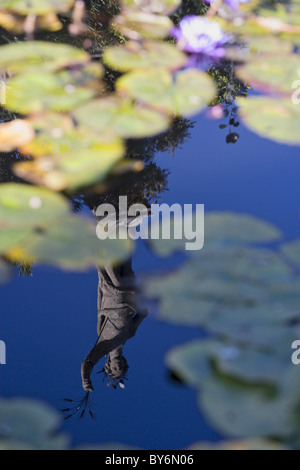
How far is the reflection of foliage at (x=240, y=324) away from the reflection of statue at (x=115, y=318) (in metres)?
0.06

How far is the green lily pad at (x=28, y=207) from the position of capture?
0.94 meters

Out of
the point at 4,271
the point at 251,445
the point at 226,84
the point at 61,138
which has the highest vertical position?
the point at 226,84

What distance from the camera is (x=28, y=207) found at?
3.21 feet

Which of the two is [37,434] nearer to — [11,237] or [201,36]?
[11,237]

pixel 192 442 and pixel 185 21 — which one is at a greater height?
pixel 185 21

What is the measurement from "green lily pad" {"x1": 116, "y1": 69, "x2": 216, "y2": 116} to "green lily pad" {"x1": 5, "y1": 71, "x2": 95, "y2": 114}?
0.39ft

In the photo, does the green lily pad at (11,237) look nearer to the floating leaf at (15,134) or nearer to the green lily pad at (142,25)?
the floating leaf at (15,134)

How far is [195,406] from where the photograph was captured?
755 mm

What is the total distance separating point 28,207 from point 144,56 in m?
0.72

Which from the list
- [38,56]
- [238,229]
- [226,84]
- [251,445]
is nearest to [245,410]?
[251,445]

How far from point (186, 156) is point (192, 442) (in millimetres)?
746

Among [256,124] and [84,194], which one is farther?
[256,124]

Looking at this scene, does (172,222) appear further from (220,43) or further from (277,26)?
(277,26)

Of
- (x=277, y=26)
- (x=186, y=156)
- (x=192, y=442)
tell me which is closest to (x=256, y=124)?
(x=186, y=156)
